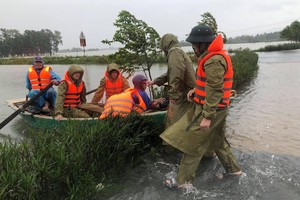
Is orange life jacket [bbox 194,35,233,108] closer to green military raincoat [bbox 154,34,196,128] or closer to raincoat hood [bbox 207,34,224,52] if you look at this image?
raincoat hood [bbox 207,34,224,52]

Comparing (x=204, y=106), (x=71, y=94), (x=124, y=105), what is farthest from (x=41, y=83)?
(x=204, y=106)

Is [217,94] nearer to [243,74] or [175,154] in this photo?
[175,154]

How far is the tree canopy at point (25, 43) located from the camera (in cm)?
9275

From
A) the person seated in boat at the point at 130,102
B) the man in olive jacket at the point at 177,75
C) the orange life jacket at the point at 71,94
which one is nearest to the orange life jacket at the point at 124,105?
the person seated in boat at the point at 130,102

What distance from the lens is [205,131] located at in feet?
12.2

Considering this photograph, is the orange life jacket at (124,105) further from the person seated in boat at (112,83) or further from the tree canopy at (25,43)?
the tree canopy at (25,43)

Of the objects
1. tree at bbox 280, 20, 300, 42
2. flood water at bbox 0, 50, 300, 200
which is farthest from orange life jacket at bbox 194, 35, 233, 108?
tree at bbox 280, 20, 300, 42

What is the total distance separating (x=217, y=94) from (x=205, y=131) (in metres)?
0.57

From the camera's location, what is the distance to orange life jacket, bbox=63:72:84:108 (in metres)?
6.39

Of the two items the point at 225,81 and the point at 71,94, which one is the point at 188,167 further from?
the point at 71,94

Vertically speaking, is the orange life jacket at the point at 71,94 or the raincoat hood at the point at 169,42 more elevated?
the raincoat hood at the point at 169,42

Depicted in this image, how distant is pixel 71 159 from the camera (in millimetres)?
3797

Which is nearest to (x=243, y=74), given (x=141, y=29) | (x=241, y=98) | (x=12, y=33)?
(x=241, y=98)

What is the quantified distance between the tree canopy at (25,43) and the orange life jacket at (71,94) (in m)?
96.7
